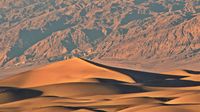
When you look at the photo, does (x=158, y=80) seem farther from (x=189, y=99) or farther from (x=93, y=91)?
(x=189, y=99)

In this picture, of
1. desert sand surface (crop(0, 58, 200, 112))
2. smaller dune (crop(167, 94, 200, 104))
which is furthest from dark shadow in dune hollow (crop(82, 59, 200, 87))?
smaller dune (crop(167, 94, 200, 104))

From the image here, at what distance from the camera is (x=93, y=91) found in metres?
62.5

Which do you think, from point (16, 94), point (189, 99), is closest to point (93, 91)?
point (16, 94)

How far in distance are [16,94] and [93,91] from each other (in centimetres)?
756

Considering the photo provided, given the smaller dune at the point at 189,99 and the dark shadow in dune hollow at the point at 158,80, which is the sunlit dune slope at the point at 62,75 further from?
the smaller dune at the point at 189,99

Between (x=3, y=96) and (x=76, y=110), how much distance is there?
1782cm

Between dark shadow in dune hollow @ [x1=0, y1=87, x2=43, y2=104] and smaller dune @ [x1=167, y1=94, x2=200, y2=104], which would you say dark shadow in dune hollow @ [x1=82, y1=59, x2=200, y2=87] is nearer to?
dark shadow in dune hollow @ [x1=0, y1=87, x2=43, y2=104]

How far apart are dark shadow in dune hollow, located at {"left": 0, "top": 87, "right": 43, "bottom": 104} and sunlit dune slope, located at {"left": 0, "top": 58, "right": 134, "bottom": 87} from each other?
10.8m

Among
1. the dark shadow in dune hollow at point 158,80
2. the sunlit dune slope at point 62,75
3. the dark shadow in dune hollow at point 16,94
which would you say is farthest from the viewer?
the sunlit dune slope at point 62,75

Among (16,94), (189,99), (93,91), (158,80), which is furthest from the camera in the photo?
(158,80)

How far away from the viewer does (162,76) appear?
8594 centimetres

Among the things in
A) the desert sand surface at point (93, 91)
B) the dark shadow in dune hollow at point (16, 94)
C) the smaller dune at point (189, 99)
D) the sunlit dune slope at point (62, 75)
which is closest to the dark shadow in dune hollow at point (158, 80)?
the desert sand surface at point (93, 91)

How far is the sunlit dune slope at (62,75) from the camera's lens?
76062 mm

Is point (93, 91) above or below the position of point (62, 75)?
below
